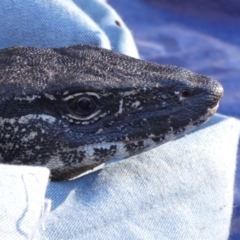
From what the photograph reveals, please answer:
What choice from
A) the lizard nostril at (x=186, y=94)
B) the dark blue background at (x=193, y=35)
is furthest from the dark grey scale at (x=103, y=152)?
the dark blue background at (x=193, y=35)

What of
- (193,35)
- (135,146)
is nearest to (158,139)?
(135,146)

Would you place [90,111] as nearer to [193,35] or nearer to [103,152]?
[103,152]

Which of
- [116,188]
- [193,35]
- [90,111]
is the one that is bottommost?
[193,35]

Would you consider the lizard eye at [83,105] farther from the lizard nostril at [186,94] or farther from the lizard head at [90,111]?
the lizard nostril at [186,94]

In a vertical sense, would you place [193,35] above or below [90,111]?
below

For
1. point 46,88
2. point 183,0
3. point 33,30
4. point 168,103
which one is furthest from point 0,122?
point 183,0

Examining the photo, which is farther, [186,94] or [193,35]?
[193,35]

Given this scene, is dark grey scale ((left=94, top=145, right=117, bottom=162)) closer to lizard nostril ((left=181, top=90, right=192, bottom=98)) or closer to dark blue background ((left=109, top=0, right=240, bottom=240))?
lizard nostril ((left=181, top=90, right=192, bottom=98))

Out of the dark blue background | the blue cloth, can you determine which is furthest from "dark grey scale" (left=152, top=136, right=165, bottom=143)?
the dark blue background
